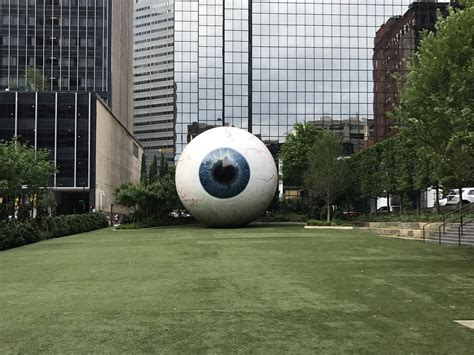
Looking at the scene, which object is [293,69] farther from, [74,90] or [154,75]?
[154,75]

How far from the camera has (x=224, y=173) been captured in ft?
92.1

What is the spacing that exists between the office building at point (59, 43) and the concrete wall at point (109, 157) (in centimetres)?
1159

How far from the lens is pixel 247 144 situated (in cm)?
2931

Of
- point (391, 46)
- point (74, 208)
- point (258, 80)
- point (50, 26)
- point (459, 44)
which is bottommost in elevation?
point (74, 208)

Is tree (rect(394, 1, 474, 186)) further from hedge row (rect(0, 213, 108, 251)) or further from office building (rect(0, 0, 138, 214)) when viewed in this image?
office building (rect(0, 0, 138, 214))

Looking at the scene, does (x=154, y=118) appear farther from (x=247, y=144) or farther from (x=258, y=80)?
(x=247, y=144)

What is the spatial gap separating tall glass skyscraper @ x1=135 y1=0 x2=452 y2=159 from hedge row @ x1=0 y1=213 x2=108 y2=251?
40.2 metres

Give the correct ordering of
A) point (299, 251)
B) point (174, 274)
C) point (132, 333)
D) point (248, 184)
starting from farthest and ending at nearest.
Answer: point (248, 184), point (299, 251), point (174, 274), point (132, 333)

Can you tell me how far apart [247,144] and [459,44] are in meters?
17.0

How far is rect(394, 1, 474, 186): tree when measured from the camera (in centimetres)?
1270

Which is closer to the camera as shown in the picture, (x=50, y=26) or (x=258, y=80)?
(x=258, y=80)

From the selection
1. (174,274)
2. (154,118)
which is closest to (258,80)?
(174,274)

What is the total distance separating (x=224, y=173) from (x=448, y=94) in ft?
52.7

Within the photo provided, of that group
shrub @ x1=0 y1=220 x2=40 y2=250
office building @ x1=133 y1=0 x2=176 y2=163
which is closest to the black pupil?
shrub @ x1=0 y1=220 x2=40 y2=250
